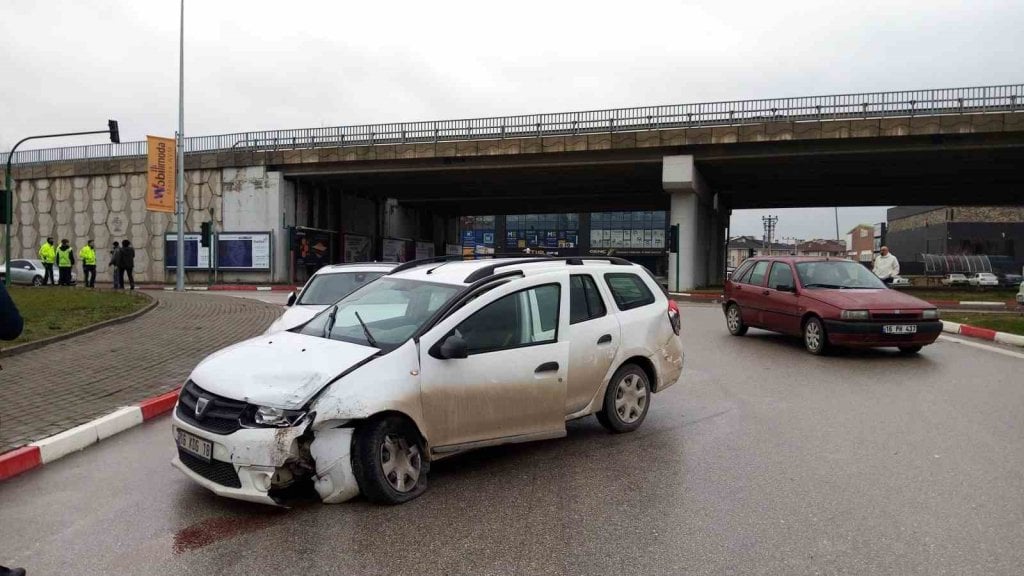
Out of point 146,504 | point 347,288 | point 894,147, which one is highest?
point 894,147

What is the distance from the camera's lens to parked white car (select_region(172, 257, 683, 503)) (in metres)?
4.04

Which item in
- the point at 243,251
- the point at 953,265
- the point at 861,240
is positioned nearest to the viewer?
the point at 243,251

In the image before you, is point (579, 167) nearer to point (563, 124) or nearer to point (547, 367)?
point (563, 124)

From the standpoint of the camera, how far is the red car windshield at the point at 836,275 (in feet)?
36.1

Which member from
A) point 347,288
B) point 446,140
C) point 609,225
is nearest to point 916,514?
point 347,288

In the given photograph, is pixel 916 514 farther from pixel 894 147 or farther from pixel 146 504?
pixel 894 147

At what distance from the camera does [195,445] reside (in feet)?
13.7

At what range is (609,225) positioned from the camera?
3009 inches

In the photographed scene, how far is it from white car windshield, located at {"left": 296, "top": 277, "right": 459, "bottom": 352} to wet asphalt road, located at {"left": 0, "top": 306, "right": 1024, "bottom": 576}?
1.06 m

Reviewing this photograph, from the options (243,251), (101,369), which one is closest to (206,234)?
(243,251)

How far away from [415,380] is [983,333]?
1294 cm

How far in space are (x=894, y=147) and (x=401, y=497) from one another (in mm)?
26333

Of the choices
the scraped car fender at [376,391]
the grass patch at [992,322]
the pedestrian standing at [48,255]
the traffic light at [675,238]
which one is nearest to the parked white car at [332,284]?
the scraped car fender at [376,391]

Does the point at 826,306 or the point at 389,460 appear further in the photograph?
the point at 826,306
